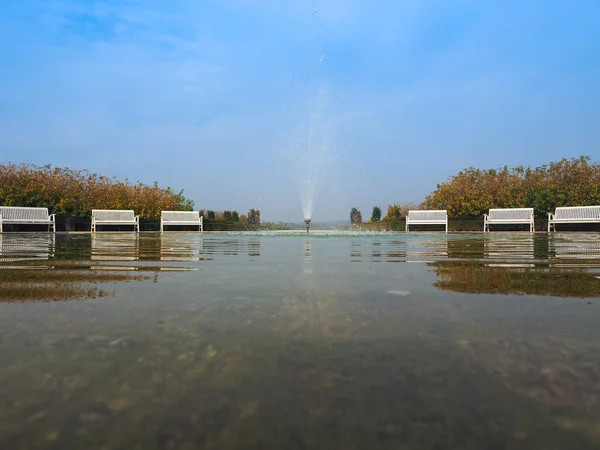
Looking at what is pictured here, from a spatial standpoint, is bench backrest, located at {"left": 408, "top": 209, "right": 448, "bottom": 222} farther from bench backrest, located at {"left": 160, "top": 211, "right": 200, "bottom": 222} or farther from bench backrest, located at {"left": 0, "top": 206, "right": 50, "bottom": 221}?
bench backrest, located at {"left": 0, "top": 206, "right": 50, "bottom": 221}

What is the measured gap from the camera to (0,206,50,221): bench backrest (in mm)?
16766

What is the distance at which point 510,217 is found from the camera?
18.0m

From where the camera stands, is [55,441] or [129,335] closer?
[55,441]

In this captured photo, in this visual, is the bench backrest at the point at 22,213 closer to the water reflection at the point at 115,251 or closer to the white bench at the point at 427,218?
the water reflection at the point at 115,251

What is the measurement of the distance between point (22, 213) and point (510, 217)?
20435 millimetres

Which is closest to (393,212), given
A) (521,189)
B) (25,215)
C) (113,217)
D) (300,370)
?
(521,189)

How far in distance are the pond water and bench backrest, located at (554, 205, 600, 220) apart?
1631 cm

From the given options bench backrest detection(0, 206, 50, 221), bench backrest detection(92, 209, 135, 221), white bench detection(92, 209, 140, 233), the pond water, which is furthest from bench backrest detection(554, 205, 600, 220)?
bench backrest detection(0, 206, 50, 221)

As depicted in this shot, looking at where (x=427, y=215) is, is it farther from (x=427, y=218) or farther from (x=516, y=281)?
(x=516, y=281)

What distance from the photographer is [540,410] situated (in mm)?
949

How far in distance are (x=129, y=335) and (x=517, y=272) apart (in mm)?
3165

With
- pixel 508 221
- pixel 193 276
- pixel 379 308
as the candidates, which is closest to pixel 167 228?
pixel 508 221

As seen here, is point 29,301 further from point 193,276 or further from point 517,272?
point 517,272

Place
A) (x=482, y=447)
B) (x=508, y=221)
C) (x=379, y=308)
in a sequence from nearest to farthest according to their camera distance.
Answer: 1. (x=482, y=447)
2. (x=379, y=308)
3. (x=508, y=221)
